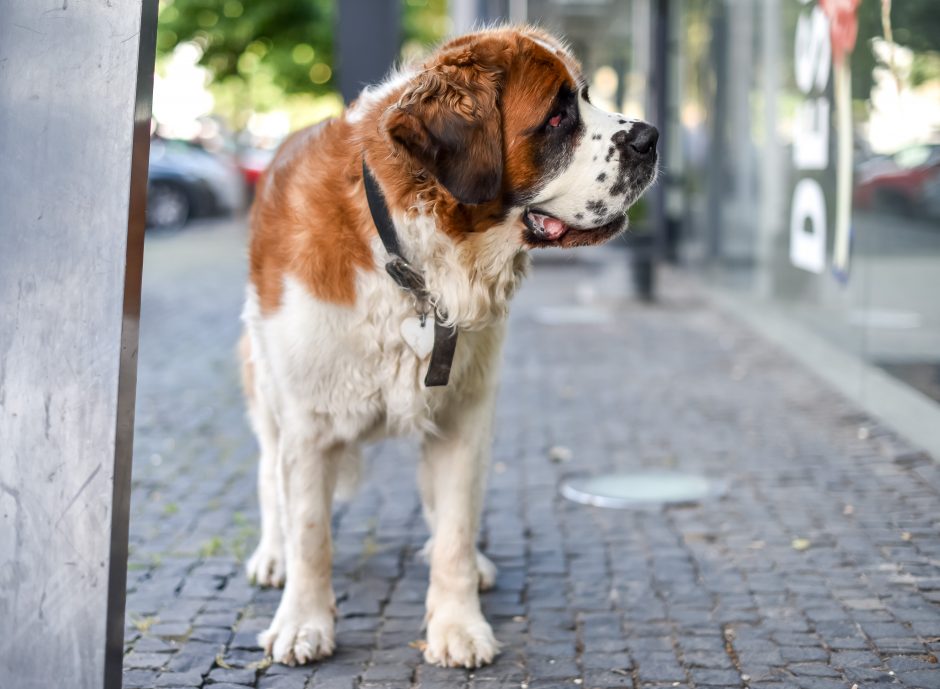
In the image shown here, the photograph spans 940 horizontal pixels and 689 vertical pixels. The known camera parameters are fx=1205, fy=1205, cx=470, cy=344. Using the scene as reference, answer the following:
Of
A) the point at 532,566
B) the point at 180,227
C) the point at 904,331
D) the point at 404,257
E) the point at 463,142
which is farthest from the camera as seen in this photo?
the point at 180,227

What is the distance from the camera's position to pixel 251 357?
4.37m

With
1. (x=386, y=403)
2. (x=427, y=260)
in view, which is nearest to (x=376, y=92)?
(x=427, y=260)

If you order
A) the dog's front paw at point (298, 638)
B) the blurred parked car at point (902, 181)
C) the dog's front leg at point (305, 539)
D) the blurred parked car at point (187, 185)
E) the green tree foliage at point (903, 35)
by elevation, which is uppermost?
the green tree foliage at point (903, 35)

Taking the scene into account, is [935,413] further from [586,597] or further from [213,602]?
[213,602]

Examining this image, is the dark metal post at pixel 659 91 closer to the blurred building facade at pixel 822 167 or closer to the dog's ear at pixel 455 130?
the blurred building facade at pixel 822 167

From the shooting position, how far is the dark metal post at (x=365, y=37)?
11633 millimetres

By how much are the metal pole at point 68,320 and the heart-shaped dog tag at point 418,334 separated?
3.12ft

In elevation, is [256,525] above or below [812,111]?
below

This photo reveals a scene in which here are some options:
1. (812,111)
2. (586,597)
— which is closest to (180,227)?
(812,111)

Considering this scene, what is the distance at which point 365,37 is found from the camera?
11703 mm

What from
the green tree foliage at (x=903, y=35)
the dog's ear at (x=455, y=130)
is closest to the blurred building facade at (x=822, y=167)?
the green tree foliage at (x=903, y=35)

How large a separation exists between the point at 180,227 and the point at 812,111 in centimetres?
1724

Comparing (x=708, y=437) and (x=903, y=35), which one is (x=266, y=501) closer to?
(x=708, y=437)

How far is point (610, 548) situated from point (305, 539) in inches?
58.1
